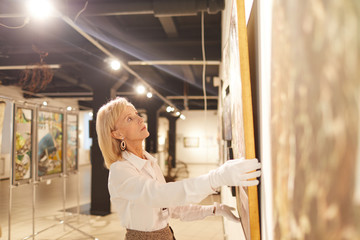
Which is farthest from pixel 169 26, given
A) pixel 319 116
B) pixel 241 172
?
pixel 319 116

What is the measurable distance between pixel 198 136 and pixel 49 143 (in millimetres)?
15880

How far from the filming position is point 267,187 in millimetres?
838

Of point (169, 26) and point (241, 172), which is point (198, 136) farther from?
point (241, 172)

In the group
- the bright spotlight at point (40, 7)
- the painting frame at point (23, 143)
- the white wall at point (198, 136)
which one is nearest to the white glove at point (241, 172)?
the bright spotlight at point (40, 7)

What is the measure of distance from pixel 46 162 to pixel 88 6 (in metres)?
2.76

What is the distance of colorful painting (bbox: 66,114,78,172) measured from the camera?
5738 mm

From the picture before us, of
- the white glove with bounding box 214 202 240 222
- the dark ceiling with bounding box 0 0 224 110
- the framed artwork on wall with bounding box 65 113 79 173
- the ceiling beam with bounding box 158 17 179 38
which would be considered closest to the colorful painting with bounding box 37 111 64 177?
the framed artwork on wall with bounding box 65 113 79 173

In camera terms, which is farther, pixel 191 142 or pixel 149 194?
pixel 191 142

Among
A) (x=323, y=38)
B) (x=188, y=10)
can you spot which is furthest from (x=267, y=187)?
(x=188, y=10)

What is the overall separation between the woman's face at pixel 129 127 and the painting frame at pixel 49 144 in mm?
3580

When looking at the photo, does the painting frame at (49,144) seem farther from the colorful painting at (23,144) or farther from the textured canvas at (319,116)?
the textured canvas at (319,116)

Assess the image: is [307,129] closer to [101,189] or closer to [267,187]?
[267,187]

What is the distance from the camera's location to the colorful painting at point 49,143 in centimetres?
495

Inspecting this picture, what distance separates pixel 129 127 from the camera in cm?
182
